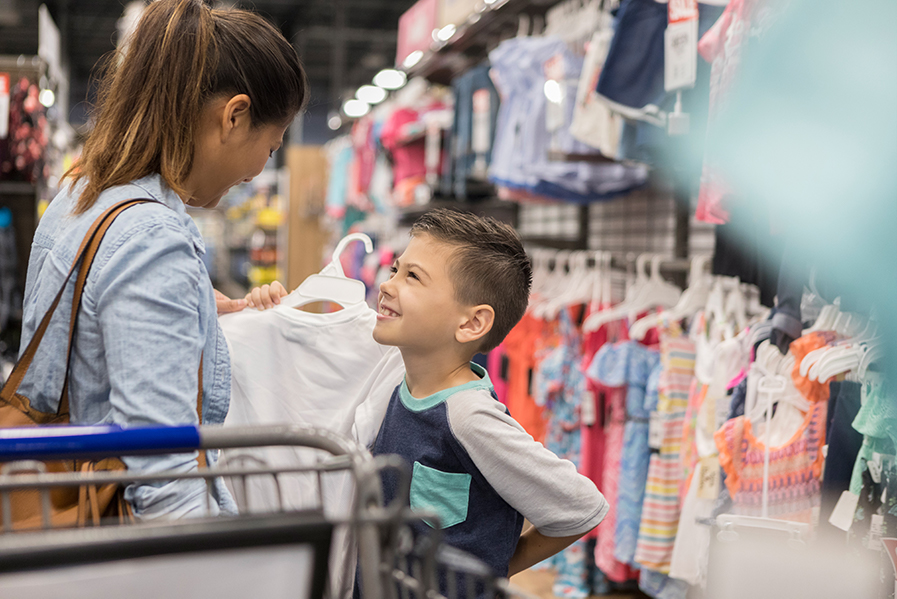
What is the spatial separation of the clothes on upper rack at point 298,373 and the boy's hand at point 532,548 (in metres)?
0.39

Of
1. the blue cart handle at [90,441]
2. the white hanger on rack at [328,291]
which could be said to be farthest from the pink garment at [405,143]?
the blue cart handle at [90,441]

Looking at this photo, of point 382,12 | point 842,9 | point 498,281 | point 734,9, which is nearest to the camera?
point 498,281

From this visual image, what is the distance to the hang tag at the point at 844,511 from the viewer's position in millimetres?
1710

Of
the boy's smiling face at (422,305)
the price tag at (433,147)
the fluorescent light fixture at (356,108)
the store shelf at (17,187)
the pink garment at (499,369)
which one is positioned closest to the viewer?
the boy's smiling face at (422,305)

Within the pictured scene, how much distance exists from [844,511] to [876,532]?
0.32 feet

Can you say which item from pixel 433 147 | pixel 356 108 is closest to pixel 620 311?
pixel 433 147

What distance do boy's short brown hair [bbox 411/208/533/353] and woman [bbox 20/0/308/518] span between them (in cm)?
34

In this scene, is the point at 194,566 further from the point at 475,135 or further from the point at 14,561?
the point at 475,135

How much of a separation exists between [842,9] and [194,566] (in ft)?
5.63

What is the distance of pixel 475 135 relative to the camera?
4.45m

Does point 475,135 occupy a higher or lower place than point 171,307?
higher

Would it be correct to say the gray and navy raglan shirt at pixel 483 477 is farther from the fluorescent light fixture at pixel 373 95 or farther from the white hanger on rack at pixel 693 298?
the fluorescent light fixture at pixel 373 95

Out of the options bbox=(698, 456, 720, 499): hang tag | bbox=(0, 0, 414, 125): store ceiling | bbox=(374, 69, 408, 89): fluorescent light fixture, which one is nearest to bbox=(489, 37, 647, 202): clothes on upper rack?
bbox=(698, 456, 720, 499): hang tag

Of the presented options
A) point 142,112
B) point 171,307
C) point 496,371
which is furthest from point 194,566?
point 496,371
